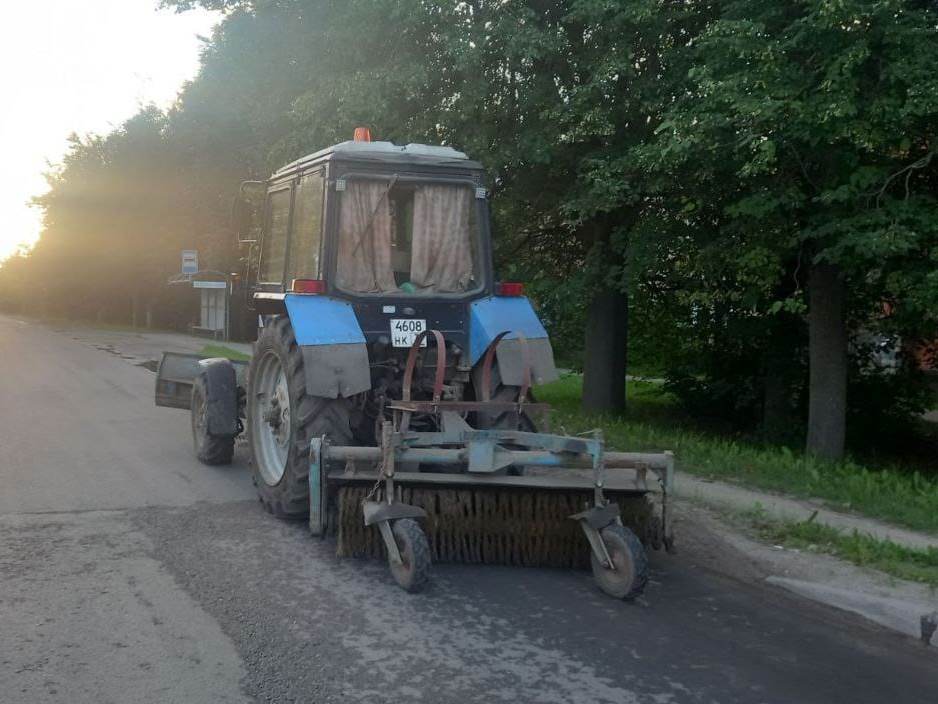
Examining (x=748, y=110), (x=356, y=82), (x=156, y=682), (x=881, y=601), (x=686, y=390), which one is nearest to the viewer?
(x=156, y=682)

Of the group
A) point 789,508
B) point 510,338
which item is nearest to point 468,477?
point 510,338

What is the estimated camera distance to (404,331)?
7.27 metres

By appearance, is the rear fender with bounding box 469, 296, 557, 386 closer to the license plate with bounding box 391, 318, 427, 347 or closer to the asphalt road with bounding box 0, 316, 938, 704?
the license plate with bounding box 391, 318, 427, 347

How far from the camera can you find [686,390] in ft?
53.3

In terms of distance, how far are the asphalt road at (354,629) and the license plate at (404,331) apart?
5.14ft

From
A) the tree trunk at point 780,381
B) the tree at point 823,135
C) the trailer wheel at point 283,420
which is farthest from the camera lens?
the tree trunk at point 780,381

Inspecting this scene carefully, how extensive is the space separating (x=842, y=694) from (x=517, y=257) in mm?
10480

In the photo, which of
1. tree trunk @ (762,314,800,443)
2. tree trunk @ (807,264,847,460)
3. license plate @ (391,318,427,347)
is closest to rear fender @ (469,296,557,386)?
license plate @ (391,318,427,347)

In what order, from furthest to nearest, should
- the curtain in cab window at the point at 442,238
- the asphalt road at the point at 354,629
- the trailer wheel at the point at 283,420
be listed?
the curtain in cab window at the point at 442,238 → the trailer wheel at the point at 283,420 → the asphalt road at the point at 354,629

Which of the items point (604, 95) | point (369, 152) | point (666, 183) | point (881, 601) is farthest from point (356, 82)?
point (881, 601)

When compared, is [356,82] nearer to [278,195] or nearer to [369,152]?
[278,195]

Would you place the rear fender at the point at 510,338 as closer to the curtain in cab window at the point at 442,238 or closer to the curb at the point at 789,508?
the curtain in cab window at the point at 442,238

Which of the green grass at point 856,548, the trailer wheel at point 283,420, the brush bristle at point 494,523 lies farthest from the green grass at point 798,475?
the trailer wheel at point 283,420

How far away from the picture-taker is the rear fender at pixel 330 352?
6547 millimetres
